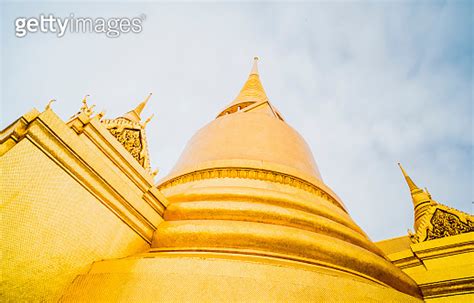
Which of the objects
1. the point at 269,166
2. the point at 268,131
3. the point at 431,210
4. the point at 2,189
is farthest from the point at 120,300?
the point at 431,210

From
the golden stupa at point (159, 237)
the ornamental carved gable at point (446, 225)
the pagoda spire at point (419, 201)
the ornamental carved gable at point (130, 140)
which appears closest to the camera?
the golden stupa at point (159, 237)

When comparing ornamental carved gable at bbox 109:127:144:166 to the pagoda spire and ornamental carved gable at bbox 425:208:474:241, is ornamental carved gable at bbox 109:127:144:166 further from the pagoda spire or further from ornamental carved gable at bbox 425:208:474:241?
the pagoda spire

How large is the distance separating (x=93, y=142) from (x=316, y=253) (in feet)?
7.64

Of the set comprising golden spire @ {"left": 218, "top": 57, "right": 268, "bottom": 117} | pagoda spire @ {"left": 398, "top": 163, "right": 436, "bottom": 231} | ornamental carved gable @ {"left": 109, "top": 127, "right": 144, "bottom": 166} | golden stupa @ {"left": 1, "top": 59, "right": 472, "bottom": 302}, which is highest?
golden spire @ {"left": 218, "top": 57, "right": 268, "bottom": 117}

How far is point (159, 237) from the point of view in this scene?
9.43 feet

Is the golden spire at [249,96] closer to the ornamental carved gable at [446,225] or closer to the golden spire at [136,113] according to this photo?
the golden spire at [136,113]

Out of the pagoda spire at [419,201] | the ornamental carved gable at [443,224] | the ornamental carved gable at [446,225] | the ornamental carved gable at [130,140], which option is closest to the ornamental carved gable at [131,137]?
the ornamental carved gable at [130,140]

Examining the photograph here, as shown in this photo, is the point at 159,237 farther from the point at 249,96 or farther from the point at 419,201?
the point at 249,96

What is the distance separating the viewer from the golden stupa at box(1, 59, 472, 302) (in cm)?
206

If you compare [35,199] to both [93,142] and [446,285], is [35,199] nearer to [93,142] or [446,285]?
[93,142]

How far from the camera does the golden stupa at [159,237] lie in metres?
2.06

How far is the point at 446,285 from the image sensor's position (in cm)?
330

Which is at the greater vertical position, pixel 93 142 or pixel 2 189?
pixel 93 142

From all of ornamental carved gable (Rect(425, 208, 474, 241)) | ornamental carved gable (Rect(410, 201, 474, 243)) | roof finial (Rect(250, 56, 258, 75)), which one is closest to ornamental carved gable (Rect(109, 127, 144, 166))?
ornamental carved gable (Rect(410, 201, 474, 243))
